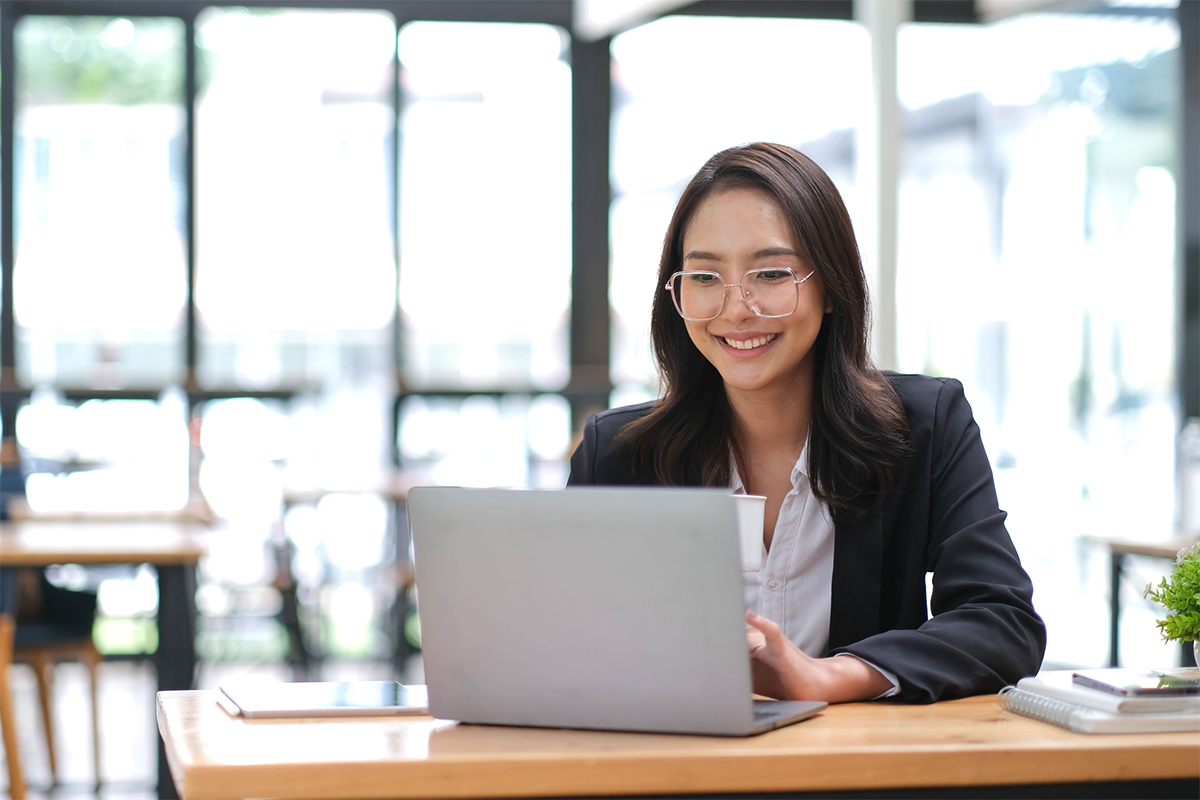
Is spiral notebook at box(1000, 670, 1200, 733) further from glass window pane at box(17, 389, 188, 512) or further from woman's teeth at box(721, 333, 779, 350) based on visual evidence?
glass window pane at box(17, 389, 188, 512)

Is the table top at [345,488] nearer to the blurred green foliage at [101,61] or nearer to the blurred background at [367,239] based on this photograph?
the blurred background at [367,239]

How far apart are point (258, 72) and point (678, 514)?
5.23 metres

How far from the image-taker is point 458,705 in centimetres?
122

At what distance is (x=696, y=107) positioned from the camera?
19.1 ft

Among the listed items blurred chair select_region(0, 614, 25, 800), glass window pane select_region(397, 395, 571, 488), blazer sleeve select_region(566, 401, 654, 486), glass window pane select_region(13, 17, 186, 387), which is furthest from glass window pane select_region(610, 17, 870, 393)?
blazer sleeve select_region(566, 401, 654, 486)

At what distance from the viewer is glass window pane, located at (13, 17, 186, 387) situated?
579 centimetres

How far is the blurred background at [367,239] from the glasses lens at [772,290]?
3.82 metres

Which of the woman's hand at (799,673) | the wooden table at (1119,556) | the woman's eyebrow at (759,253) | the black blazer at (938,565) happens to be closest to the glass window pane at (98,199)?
the wooden table at (1119,556)

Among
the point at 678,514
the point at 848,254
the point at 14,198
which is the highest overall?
the point at 14,198

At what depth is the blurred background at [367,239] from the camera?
17.9ft

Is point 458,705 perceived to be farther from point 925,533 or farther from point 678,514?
point 925,533

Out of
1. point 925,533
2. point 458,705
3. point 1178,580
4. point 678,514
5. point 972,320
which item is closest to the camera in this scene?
point 678,514

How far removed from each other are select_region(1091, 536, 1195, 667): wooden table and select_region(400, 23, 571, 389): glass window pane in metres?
2.75

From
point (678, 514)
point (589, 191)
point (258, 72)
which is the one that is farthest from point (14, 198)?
point (678, 514)
